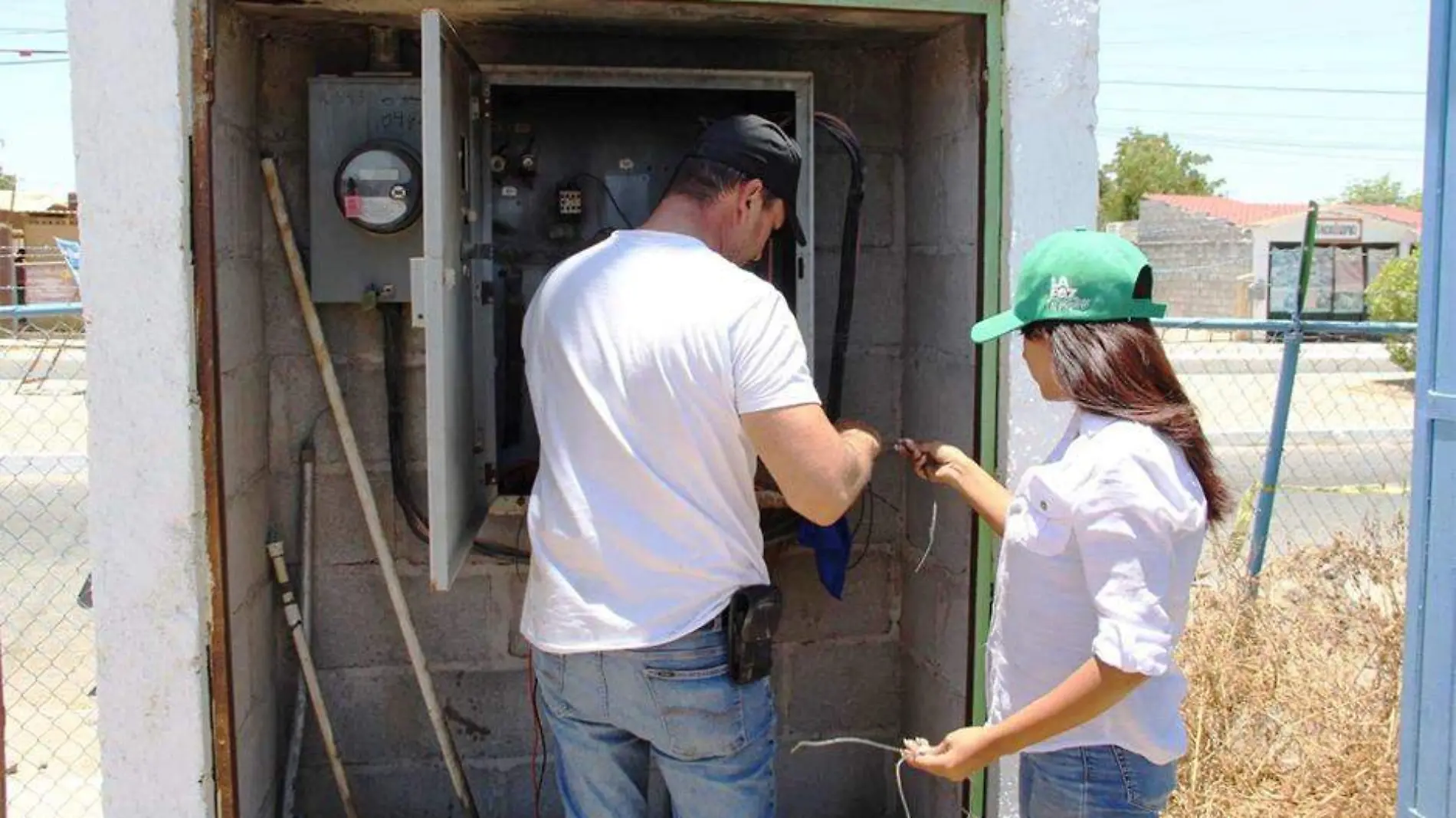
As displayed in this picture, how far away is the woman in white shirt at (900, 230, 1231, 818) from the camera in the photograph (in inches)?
70.3

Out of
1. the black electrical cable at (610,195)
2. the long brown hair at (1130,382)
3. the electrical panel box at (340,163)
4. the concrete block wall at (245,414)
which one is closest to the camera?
the long brown hair at (1130,382)

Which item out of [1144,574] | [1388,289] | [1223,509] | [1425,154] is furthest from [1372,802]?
[1388,289]

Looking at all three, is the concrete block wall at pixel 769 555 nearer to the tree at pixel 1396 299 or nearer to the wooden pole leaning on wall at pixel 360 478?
the wooden pole leaning on wall at pixel 360 478

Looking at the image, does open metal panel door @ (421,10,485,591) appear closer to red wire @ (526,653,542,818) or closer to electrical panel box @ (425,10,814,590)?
electrical panel box @ (425,10,814,590)

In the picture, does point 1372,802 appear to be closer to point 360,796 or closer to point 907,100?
point 907,100

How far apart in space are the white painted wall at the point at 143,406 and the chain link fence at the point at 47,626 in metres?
A: 0.27

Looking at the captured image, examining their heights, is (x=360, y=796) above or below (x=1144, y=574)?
below

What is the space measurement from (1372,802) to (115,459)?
10.7 feet

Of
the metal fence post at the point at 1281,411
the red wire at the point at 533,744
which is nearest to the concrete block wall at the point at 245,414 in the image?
the red wire at the point at 533,744

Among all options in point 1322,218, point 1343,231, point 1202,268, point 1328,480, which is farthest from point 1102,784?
point 1322,218

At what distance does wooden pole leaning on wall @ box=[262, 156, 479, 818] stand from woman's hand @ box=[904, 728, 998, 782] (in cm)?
166

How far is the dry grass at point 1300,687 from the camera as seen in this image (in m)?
3.73

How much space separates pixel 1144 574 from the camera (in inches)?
69.9

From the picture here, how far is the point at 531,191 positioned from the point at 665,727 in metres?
1.61
